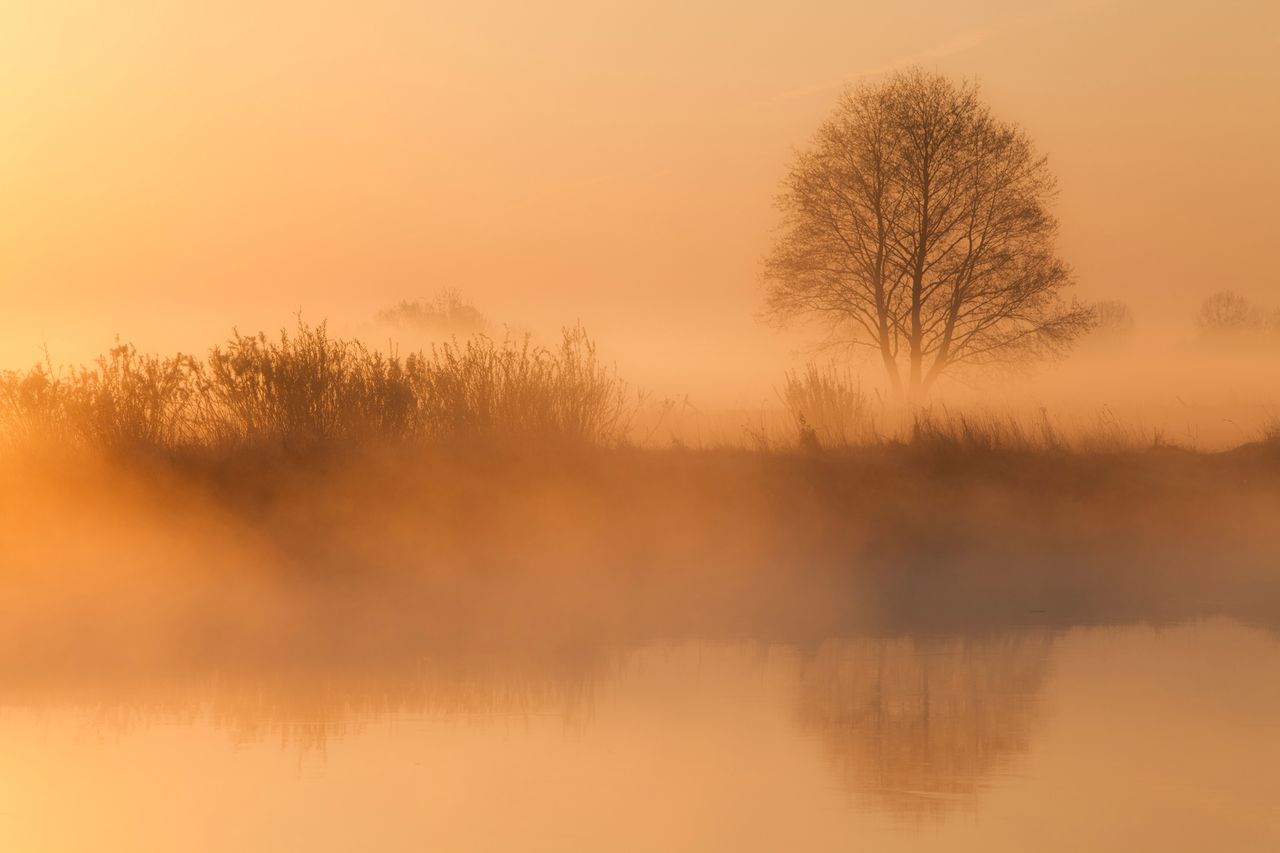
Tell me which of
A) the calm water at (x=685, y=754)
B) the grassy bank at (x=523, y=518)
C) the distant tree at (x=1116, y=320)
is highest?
the distant tree at (x=1116, y=320)

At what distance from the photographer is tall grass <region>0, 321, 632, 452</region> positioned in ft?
52.9

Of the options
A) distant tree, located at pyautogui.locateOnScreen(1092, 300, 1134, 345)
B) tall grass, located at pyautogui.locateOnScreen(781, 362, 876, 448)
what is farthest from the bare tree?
distant tree, located at pyautogui.locateOnScreen(1092, 300, 1134, 345)

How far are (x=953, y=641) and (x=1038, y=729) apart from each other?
3.18 m

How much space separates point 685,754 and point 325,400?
30.5 ft

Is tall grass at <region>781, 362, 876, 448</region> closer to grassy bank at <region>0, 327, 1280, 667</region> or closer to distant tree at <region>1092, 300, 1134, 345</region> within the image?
grassy bank at <region>0, 327, 1280, 667</region>

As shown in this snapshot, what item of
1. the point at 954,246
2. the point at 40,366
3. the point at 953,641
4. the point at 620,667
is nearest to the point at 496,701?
the point at 620,667

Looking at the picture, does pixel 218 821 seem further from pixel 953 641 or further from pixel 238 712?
pixel 953 641

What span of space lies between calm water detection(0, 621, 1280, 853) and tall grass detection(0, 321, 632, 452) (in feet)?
18.1

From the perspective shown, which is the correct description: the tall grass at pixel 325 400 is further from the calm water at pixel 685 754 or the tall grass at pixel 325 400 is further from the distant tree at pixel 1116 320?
the distant tree at pixel 1116 320

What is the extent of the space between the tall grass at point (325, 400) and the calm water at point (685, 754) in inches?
217

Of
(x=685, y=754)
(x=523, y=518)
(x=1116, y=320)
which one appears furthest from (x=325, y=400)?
(x=1116, y=320)

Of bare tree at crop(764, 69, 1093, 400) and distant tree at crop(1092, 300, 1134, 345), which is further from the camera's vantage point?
distant tree at crop(1092, 300, 1134, 345)

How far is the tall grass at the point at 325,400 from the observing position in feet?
52.9

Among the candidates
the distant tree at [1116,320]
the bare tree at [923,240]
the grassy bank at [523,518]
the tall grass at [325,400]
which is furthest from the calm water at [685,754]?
the distant tree at [1116,320]
